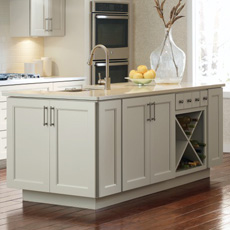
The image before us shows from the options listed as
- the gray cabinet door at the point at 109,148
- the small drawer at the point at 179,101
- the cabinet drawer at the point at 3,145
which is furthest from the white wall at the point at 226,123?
the gray cabinet door at the point at 109,148

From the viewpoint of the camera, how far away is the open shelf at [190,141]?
5488 mm

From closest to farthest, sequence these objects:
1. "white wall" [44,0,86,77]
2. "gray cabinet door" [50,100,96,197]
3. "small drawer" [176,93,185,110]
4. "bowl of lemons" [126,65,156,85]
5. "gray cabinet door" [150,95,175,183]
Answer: "gray cabinet door" [50,100,96,197]
"gray cabinet door" [150,95,175,183]
"small drawer" [176,93,185,110]
"bowl of lemons" [126,65,156,85]
"white wall" [44,0,86,77]

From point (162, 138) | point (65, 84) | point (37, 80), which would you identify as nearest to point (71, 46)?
point (65, 84)

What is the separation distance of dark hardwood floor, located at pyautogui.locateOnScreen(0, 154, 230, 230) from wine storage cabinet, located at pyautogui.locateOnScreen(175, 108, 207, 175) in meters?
0.35

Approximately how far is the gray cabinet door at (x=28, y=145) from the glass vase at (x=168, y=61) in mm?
1450

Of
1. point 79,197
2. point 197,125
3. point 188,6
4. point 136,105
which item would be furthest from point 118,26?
point 79,197

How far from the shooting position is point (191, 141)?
18.8 feet

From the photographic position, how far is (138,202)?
4879 millimetres

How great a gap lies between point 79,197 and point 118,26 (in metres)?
3.35

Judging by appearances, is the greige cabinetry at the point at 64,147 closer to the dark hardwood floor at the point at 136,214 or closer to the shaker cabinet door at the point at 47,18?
the dark hardwood floor at the point at 136,214

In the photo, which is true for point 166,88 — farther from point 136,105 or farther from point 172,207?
point 172,207

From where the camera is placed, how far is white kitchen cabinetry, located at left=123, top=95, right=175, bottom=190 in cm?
476

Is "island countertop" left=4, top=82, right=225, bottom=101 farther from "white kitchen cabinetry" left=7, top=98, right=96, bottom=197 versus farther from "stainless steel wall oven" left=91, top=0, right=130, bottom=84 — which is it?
"stainless steel wall oven" left=91, top=0, right=130, bottom=84

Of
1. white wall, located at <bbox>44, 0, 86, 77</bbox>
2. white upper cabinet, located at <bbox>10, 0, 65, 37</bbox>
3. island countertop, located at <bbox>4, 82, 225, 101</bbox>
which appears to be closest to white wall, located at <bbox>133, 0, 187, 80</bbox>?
white wall, located at <bbox>44, 0, 86, 77</bbox>
